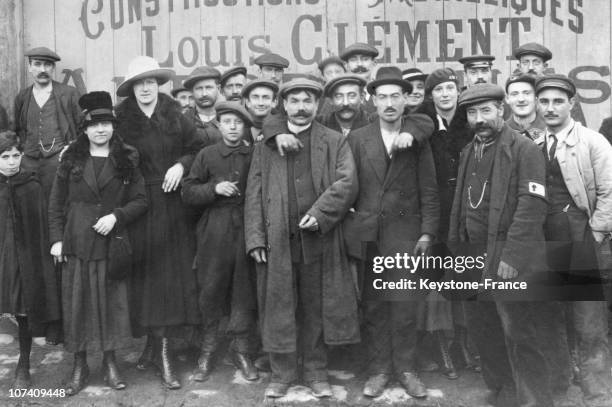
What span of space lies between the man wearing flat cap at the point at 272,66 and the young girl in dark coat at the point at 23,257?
2018 mm

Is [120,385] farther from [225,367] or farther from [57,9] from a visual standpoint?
[57,9]

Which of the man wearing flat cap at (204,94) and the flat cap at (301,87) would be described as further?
the man wearing flat cap at (204,94)

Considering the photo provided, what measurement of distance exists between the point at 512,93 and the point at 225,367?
259 centimetres

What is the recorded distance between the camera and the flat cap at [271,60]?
5.75 meters

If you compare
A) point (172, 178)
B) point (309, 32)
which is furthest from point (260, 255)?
point (309, 32)

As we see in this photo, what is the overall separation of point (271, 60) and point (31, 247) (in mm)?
2345

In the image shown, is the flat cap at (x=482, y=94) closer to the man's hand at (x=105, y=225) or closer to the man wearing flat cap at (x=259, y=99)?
the man wearing flat cap at (x=259, y=99)

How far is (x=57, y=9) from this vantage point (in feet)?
20.9

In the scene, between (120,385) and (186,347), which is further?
(186,347)

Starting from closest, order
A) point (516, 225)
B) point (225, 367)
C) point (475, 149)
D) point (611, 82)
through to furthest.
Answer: point (516, 225)
point (475, 149)
point (225, 367)
point (611, 82)

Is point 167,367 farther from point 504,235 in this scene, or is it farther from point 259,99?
point 504,235

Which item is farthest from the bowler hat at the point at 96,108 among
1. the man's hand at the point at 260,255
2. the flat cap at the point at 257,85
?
the man's hand at the point at 260,255

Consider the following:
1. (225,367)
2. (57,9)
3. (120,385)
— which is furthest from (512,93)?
(57,9)

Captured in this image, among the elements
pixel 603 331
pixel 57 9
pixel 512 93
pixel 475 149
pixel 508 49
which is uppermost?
pixel 57 9
